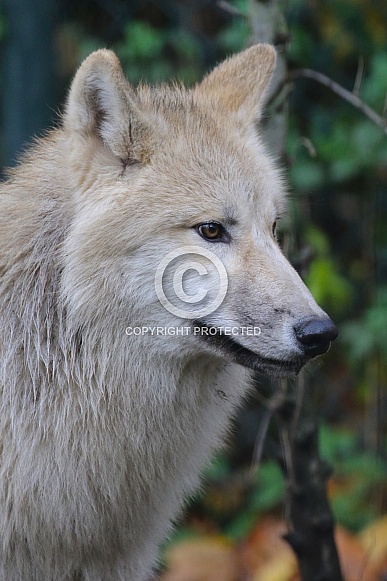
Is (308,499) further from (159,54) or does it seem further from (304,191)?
(159,54)

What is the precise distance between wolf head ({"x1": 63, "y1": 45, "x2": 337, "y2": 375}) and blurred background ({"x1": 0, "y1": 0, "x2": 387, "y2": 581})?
5.53ft

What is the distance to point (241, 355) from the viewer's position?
2.89 metres

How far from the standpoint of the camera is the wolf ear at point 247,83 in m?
3.35

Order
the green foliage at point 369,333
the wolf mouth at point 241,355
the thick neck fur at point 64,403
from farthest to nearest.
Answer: the green foliage at point 369,333
the thick neck fur at point 64,403
the wolf mouth at point 241,355

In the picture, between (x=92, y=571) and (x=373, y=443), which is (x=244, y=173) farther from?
(x=373, y=443)

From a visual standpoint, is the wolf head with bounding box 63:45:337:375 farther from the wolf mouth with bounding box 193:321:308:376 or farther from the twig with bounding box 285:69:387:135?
the twig with bounding box 285:69:387:135

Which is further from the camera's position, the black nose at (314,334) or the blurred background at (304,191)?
the blurred background at (304,191)

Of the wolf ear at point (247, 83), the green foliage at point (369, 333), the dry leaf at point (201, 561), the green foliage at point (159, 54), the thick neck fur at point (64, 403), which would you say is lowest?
the dry leaf at point (201, 561)

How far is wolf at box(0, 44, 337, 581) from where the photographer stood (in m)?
2.84

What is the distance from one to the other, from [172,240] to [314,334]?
0.56 meters

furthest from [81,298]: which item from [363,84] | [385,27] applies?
[385,27]
